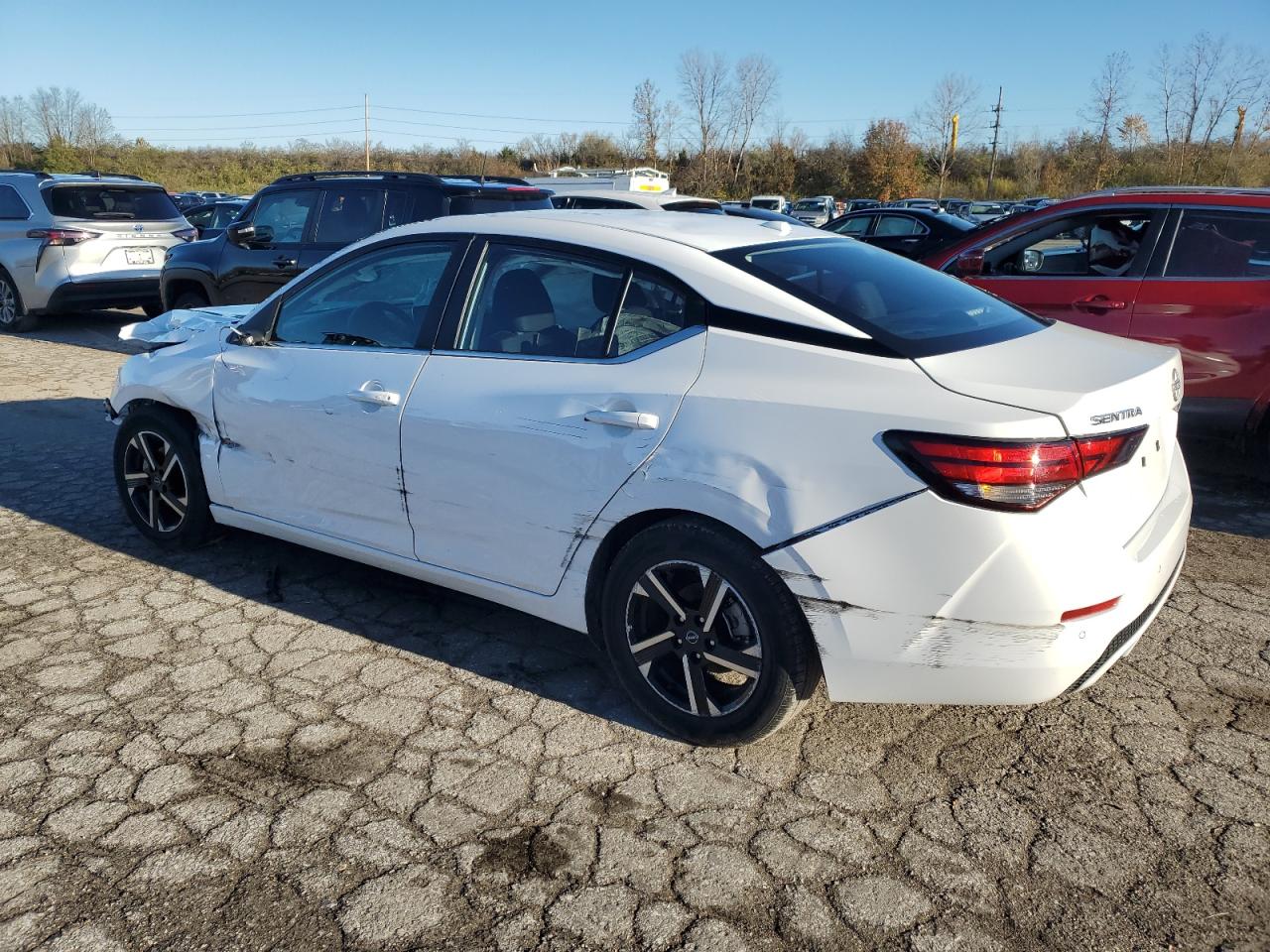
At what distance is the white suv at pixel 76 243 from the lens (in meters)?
10.9

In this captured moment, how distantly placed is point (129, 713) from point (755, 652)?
6.97 feet

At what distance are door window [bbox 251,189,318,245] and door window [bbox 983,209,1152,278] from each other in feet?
18.0

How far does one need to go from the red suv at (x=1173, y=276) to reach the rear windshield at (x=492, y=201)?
360 centimetres

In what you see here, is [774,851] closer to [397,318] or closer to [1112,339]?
[1112,339]

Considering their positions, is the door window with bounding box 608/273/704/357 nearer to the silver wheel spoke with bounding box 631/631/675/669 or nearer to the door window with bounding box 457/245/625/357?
the door window with bounding box 457/245/625/357

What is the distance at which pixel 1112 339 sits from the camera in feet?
11.1

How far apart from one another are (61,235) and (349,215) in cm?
485

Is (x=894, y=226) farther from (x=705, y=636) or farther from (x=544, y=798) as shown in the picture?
(x=544, y=798)

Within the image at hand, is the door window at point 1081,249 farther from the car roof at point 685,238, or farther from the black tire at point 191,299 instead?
the black tire at point 191,299

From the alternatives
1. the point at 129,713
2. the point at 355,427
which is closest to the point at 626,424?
the point at 355,427

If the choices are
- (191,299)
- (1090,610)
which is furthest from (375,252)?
(191,299)

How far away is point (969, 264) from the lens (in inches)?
257

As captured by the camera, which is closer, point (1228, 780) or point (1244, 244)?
point (1228, 780)

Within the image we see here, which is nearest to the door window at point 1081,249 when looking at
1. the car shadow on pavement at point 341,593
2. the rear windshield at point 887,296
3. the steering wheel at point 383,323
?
the rear windshield at point 887,296
